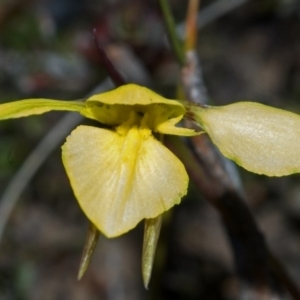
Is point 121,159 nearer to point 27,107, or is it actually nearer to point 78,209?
point 27,107

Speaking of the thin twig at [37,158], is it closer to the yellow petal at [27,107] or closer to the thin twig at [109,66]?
the thin twig at [109,66]

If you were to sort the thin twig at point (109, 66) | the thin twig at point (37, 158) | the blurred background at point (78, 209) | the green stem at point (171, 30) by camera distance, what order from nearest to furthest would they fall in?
the thin twig at point (109, 66) < the green stem at point (171, 30) < the thin twig at point (37, 158) < the blurred background at point (78, 209)

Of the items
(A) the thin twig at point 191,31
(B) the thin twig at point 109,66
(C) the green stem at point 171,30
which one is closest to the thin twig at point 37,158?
A: (A) the thin twig at point 191,31

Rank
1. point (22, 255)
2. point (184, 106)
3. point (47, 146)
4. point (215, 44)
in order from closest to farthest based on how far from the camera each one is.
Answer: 1. point (184, 106)
2. point (47, 146)
3. point (22, 255)
4. point (215, 44)

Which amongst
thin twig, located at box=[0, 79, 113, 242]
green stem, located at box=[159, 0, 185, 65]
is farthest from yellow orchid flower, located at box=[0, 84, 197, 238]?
thin twig, located at box=[0, 79, 113, 242]

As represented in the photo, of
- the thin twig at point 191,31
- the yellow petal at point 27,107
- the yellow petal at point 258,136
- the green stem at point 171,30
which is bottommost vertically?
the yellow petal at point 258,136

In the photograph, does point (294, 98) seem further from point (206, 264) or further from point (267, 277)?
point (267, 277)

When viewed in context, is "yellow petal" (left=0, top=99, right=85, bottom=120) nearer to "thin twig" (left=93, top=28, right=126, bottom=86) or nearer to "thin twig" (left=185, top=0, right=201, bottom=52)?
"thin twig" (left=93, top=28, right=126, bottom=86)

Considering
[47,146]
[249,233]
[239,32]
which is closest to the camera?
[249,233]

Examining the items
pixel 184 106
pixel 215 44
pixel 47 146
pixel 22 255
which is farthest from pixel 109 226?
pixel 215 44
